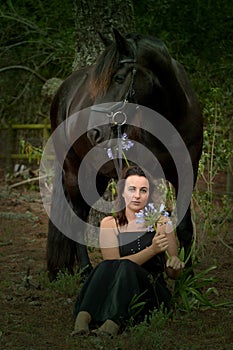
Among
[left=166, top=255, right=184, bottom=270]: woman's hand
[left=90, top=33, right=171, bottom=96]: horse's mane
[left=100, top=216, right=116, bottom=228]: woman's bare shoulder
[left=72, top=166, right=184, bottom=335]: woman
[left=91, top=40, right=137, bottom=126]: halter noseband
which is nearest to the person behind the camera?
[left=72, top=166, right=184, bottom=335]: woman

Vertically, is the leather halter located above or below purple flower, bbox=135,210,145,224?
above

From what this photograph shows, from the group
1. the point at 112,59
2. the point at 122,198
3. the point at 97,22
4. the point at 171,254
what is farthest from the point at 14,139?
the point at 171,254

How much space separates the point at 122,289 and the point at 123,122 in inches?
44.7

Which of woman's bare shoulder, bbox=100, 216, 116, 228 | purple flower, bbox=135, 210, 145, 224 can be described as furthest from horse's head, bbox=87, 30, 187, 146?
purple flower, bbox=135, 210, 145, 224

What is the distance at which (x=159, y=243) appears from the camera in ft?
12.0

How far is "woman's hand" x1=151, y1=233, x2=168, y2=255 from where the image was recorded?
3643mm

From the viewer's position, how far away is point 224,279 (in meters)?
5.04

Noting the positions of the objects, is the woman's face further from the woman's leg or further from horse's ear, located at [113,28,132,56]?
horse's ear, located at [113,28,132,56]

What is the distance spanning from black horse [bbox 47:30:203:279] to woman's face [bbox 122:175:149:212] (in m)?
0.44

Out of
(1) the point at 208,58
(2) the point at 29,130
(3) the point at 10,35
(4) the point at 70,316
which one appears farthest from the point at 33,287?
(2) the point at 29,130

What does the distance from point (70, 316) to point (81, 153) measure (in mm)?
1562

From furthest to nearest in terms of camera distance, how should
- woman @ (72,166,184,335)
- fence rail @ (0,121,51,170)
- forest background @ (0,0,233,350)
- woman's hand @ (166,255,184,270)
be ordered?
fence rail @ (0,121,51,170)
woman's hand @ (166,255,184,270)
forest background @ (0,0,233,350)
woman @ (72,166,184,335)

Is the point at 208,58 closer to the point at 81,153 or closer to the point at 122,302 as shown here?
the point at 81,153

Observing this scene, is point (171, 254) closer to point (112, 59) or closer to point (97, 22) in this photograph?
point (112, 59)
